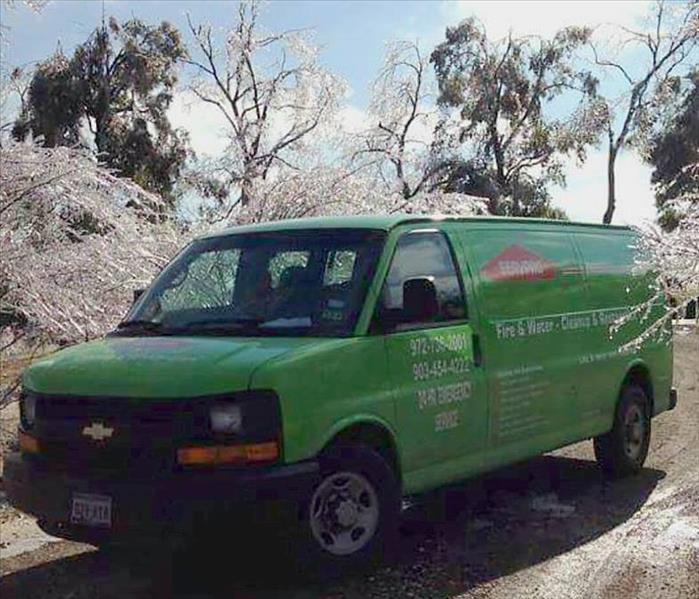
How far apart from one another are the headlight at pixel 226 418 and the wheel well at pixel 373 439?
0.58 m

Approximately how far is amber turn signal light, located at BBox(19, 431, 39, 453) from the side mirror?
7.16ft

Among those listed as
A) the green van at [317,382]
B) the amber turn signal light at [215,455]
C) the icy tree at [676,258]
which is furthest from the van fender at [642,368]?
the amber turn signal light at [215,455]

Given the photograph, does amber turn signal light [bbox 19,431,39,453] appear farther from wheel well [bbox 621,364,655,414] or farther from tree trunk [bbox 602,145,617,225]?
tree trunk [bbox 602,145,617,225]

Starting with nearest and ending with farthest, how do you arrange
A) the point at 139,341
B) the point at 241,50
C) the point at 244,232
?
the point at 139,341, the point at 244,232, the point at 241,50

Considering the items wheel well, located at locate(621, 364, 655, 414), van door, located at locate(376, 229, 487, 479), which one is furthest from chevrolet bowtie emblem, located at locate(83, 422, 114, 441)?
wheel well, located at locate(621, 364, 655, 414)

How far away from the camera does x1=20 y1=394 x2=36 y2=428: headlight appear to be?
5.89 m

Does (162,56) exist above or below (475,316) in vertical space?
above

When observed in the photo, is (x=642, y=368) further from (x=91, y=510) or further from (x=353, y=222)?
(x=91, y=510)

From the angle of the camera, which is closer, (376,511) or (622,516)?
(376,511)

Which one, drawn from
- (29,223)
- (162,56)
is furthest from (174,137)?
(29,223)

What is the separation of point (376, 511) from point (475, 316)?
62.8 inches

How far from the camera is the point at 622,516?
725cm

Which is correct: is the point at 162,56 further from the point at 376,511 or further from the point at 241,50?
the point at 376,511

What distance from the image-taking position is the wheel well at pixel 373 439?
582cm
